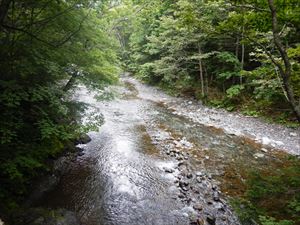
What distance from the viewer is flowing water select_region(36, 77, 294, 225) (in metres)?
4.95

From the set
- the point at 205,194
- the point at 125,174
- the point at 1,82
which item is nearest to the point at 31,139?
the point at 1,82

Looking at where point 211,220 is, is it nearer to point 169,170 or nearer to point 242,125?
point 169,170

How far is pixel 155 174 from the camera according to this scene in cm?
655

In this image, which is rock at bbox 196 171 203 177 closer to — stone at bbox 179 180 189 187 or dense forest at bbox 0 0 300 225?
stone at bbox 179 180 189 187

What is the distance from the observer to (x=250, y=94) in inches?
499

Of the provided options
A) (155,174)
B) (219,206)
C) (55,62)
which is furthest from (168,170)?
(55,62)

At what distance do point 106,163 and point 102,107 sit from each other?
271 inches

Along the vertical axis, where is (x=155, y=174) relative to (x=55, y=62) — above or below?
below

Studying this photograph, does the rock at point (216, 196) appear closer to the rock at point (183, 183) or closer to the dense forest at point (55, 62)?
the rock at point (183, 183)

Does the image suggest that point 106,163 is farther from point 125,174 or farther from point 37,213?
point 37,213

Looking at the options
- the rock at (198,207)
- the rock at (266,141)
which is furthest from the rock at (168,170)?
the rock at (266,141)

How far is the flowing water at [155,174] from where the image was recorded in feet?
16.3

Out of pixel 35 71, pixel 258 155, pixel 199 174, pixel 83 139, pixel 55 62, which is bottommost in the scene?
pixel 258 155

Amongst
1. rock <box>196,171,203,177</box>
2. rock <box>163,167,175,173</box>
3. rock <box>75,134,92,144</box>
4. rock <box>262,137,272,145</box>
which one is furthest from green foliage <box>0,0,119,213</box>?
rock <box>262,137,272,145</box>
